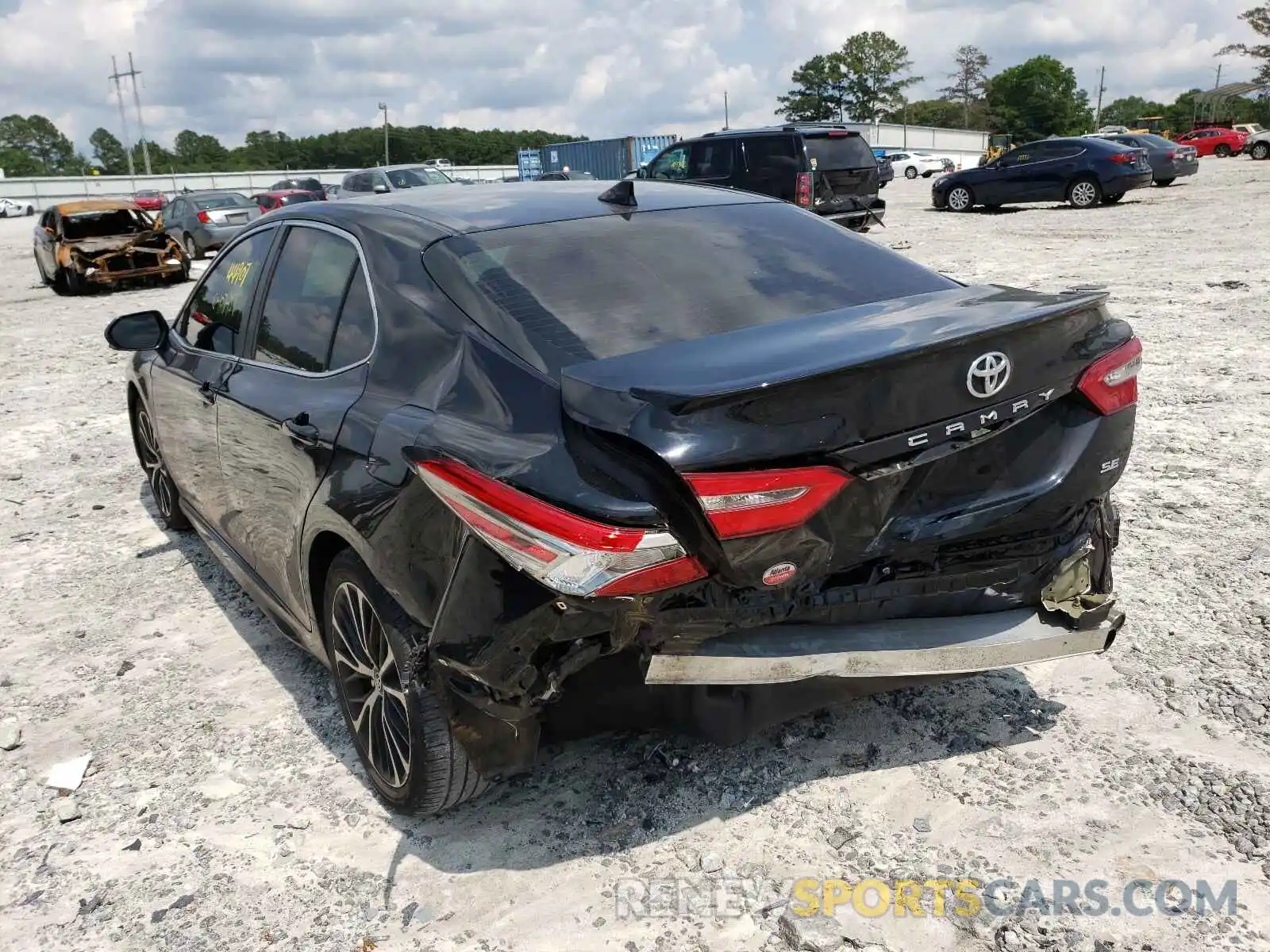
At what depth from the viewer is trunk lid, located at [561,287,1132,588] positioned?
221cm

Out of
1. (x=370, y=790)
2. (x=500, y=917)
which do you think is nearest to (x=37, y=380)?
(x=370, y=790)

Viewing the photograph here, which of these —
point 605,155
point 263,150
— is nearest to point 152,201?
point 605,155

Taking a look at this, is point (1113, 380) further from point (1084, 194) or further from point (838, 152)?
point (1084, 194)

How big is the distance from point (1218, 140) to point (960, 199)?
32.0m

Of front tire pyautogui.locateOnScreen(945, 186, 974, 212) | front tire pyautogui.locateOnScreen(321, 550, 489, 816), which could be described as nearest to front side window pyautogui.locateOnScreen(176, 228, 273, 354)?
front tire pyautogui.locateOnScreen(321, 550, 489, 816)

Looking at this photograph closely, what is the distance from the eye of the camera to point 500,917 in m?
2.60

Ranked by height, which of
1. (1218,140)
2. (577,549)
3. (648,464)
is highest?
(1218,140)

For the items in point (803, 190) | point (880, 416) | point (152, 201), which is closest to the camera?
point (880, 416)

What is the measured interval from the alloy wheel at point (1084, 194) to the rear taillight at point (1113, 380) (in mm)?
21657

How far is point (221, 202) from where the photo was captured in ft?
73.2

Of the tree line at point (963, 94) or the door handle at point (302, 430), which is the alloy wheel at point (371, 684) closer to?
the door handle at point (302, 430)

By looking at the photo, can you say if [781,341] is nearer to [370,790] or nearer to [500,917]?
[500,917]

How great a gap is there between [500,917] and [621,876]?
0.33m

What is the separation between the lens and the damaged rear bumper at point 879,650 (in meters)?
2.43
